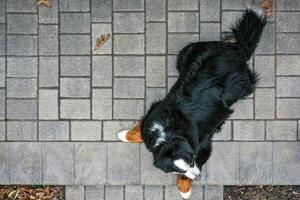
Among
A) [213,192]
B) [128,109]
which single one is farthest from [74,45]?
[213,192]

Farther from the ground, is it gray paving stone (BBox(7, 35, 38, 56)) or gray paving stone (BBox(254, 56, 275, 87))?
gray paving stone (BBox(7, 35, 38, 56))

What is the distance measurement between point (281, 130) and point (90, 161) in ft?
6.13

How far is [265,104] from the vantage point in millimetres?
4977

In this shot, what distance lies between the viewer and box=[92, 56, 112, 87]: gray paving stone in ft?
16.3

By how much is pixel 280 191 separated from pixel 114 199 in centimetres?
163

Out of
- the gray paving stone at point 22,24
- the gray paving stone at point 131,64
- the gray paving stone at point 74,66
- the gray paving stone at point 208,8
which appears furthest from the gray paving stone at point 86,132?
the gray paving stone at point 208,8

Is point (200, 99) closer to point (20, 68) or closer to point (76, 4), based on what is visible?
point (76, 4)

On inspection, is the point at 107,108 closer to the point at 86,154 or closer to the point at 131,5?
the point at 86,154

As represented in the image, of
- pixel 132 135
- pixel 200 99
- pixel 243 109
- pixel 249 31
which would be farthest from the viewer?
pixel 243 109

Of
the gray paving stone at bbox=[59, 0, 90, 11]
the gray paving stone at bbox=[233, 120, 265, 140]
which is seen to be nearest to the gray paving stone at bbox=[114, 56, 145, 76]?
the gray paving stone at bbox=[59, 0, 90, 11]

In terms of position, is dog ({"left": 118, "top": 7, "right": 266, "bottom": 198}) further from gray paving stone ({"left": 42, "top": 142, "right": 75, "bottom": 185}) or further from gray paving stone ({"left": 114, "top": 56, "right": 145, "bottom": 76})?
gray paving stone ({"left": 42, "top": 142, "right": 75, "bottom": 185})

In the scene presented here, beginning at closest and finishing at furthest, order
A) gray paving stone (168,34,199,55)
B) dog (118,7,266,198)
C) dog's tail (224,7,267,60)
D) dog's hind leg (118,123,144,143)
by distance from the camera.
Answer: dog (118,7,266,198) → dog's tail (224,7,267,60) → dog's hind leg (118,123,144,143) → gray paving stone (168,34,199,55)

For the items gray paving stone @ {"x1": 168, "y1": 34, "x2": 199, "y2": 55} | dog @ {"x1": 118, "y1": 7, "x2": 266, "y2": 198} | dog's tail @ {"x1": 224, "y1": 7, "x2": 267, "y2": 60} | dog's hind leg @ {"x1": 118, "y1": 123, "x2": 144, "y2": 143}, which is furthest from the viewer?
gray paving stone @ {"x1": 168, "y1": 34, "x2": 199, "y2": 55}

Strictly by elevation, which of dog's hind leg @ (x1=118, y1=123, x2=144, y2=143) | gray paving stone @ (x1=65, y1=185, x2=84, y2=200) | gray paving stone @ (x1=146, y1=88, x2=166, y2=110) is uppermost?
gray paving stone @ (x1=146, y1=88, x2=166, y2=110)
